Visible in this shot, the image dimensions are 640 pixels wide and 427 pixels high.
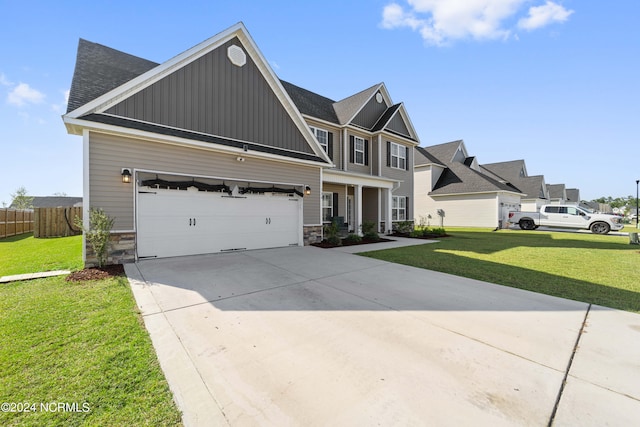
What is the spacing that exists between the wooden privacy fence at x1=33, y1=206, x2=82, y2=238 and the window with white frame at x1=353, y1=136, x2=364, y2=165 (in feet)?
53.0

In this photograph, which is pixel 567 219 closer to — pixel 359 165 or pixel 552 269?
pixel 359 165

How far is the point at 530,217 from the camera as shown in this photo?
798 inches

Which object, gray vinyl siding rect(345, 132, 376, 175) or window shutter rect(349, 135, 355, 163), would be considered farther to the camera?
window shutter rect(349, 135, 355, 163)

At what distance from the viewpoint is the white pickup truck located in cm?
1750

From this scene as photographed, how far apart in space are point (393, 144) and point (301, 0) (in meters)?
9.72

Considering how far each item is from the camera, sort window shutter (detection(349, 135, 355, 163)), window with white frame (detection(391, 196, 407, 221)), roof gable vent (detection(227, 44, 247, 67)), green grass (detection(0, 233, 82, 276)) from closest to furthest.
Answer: green grass (detection(0, 233, 82, 276)) → roof gable vent (detection(227, 44, 247, 67)) → window shutter (detection(349, 135, 355, 163)) → window with white frame (detection(391, 196, 407, 221))

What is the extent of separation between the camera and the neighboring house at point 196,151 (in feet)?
22.0

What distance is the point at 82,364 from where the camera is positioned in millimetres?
2518

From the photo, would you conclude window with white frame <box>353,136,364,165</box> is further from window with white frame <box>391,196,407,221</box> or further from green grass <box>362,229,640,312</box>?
green grass <box>362,229,640,312</box>

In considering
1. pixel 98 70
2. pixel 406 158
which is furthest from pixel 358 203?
pixel 98 70

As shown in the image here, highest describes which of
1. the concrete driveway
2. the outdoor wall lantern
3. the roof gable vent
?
the roof gable vent

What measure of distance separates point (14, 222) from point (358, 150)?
20.5 metres

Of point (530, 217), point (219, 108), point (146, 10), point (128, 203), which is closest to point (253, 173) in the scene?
→ point (219, 108)

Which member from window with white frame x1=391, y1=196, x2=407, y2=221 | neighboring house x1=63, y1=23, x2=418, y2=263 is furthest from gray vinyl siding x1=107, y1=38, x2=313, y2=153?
window with white frame x1=391, y1=196, x2=407, y2=221
